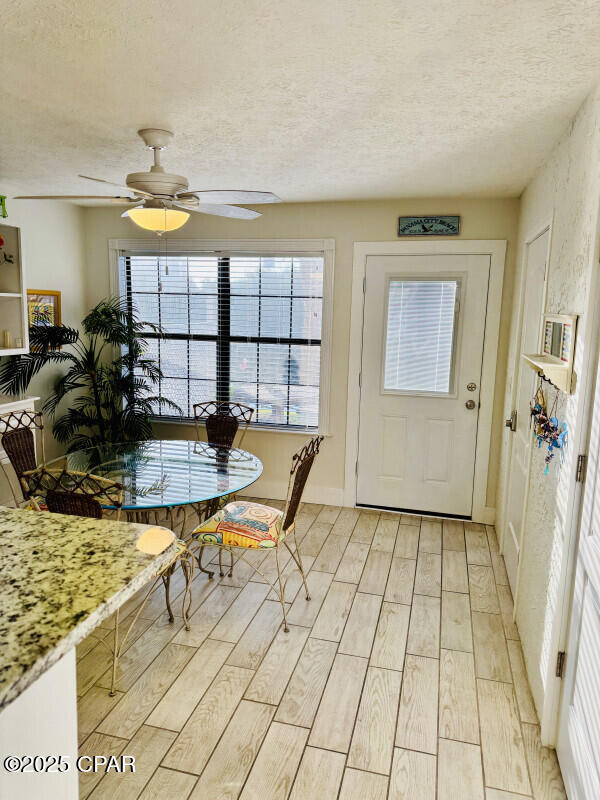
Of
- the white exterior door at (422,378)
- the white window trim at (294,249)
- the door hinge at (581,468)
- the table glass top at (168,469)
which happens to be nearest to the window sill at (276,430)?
the white window trim at (294,249)

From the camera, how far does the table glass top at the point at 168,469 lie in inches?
103

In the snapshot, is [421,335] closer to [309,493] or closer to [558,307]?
[309,493]

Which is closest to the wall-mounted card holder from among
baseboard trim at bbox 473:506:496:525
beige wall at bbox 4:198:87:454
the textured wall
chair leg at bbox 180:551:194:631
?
the textured wall

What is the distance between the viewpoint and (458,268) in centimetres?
392

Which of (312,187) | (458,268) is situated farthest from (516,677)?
(312,187)

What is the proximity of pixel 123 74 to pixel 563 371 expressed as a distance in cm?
188

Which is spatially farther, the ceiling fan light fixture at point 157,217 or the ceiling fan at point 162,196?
the ceiling fan light fixture at point 157,217

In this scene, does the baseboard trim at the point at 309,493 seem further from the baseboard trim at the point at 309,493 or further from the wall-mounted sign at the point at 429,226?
the wall-mounted sign at the point at 429,226

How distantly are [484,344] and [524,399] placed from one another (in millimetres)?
907

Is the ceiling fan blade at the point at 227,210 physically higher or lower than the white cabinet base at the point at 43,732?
higher

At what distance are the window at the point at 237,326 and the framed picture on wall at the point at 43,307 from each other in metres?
0.60

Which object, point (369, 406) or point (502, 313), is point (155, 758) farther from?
point (502, 313)

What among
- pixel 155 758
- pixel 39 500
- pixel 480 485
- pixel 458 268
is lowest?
pixel 155 758

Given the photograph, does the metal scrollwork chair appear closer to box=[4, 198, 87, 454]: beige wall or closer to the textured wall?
the textured wall
